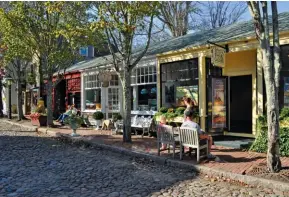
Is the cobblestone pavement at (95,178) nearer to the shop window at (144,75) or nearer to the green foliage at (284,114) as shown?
the green foliage at (284,114)

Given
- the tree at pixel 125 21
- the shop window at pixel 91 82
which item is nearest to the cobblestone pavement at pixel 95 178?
the tree at pixel 125 21

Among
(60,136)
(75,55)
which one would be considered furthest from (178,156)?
(75,55)

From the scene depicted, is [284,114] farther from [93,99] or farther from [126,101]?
[93,99]

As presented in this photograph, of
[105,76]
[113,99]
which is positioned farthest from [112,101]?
[105,76]

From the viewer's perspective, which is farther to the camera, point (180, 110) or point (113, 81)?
point (113, 81)

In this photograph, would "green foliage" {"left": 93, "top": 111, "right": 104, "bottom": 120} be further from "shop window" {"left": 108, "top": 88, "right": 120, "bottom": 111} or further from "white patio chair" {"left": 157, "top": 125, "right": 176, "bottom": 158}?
"white patio chair" {"left": 157, "top": 125, "right": 176, "bottom": 158}

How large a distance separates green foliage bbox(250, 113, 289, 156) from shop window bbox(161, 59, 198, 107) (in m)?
3.06

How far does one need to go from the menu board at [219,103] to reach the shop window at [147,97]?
3.53 m

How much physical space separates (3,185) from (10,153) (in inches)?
156

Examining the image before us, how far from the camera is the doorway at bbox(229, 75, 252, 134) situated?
11656 millimetres

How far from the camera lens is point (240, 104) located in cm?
1193

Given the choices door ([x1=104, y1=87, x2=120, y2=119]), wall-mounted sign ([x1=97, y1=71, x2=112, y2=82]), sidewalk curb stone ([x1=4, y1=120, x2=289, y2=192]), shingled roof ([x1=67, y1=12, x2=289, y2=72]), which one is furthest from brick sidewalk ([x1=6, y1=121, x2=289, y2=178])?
door ([x1=104, y1=87, x2=120, y2=119])

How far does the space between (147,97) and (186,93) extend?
2.70m

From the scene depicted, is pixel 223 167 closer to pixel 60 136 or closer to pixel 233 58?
pixel 233 58
